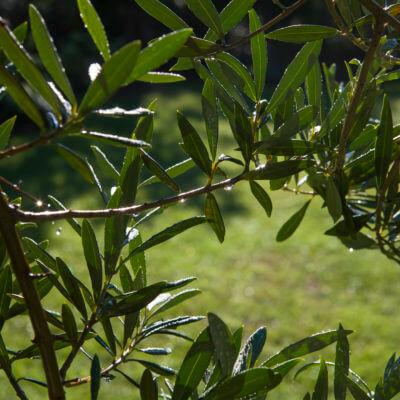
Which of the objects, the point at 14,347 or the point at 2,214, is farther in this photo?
the point at 14,347

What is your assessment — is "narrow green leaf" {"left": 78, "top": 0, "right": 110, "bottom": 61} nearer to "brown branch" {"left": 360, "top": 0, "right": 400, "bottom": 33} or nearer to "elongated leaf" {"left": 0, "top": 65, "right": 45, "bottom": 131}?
"elongated leaf" {"left": 0, "top": 65, "right": 45, "bottom": 131}

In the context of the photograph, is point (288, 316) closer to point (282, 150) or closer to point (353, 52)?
point (282, 150)

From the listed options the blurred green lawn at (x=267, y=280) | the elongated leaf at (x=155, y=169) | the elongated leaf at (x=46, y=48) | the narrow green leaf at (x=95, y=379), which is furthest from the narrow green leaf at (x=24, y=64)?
the blurred green lawn at (x=267, y=280)

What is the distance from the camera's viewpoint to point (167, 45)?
300 mm

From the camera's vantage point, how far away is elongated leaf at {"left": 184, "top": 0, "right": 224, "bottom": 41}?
46cm

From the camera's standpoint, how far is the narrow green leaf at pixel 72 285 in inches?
19.1

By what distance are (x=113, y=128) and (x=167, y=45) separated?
6.69 meters

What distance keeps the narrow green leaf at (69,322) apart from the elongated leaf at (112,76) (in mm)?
197

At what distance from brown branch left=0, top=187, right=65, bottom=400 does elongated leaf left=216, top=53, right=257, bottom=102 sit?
234 mm

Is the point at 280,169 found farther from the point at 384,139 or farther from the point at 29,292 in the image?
the point at 29,292

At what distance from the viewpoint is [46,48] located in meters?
0.32

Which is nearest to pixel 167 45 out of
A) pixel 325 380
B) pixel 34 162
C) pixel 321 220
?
pixel 325 380

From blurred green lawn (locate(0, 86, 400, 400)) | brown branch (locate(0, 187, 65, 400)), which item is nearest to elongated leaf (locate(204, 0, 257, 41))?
brown branch (locate(0, 187, 65, 400))

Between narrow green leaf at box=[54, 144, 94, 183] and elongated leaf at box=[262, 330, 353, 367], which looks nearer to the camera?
narrow green leaf at box=[54, 144, 94, 183]
